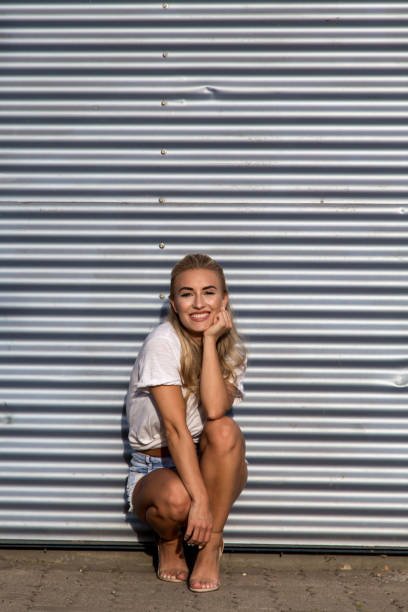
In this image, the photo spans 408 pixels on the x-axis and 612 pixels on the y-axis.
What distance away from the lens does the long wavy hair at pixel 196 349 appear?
3.83m

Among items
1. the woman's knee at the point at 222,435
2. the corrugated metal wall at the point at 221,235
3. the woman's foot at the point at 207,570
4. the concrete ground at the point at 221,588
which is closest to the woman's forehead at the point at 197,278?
the corrugated metal wall at the point at 221,235

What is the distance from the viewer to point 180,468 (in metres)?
3.62

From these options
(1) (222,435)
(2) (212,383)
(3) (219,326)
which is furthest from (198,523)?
(3) (219,326)

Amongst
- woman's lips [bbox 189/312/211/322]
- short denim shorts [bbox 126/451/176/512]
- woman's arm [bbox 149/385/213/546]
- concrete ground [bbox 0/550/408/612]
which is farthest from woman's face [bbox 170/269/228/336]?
concrete ground [bbox 0/550/408/612]

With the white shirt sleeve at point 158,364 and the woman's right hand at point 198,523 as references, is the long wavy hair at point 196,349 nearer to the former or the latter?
the white shirt sleeve at point 158,364

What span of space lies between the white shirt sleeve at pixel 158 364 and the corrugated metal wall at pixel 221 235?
0.61 metres

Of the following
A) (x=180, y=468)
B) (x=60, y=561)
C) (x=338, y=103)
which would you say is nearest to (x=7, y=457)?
(x=60, y=561)

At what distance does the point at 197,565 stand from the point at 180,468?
1.84ft

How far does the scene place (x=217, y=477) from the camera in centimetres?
371

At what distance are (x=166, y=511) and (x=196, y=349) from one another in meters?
0.89

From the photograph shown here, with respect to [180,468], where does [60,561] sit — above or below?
below

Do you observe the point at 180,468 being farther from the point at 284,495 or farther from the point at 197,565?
the point at 284,495

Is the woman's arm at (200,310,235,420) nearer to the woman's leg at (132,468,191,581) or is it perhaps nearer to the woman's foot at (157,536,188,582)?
the woman's leg at (132,468,191,581)

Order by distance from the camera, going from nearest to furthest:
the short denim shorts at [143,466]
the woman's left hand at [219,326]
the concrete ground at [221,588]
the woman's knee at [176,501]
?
the concrete ground at [221,588], the woman's knee at [176,501], the woman's left hand at [219,326], the short denim shorts at [143,466]
